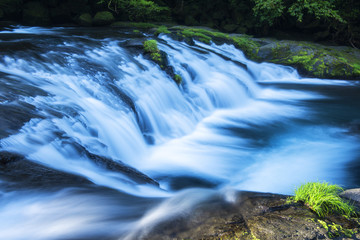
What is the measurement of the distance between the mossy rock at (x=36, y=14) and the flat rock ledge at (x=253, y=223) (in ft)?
42.8

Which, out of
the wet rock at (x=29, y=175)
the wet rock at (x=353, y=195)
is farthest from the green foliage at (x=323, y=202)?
the wet rock at (x=29, y=175)

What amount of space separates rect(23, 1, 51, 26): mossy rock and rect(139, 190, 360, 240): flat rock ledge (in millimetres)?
13051

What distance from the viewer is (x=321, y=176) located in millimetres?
4527

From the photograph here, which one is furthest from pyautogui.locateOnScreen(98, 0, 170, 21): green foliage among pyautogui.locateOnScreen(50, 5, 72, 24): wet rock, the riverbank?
the riverbank

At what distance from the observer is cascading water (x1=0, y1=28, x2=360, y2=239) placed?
8.56ft

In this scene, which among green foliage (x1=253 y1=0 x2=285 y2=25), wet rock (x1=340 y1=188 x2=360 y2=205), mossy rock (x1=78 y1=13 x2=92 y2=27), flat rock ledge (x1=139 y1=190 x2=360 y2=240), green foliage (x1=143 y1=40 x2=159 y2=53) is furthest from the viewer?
green foliage (x1=253 y1=0 x2=285 y2=25)

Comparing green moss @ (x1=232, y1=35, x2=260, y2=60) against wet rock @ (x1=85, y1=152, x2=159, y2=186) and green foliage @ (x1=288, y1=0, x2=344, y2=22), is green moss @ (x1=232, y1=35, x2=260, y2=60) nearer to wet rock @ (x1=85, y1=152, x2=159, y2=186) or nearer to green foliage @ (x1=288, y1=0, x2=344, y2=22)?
green foliage @ (x1=288, y1=0, x2=344, y2=22)

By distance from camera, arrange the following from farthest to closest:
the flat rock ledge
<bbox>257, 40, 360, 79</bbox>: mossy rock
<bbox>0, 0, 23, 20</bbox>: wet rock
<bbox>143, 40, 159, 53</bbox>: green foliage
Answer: <bbox>0, 0, 23, 20</bbox>: wet rock → <bbox>257, 40, 360, 79</bbox>: mossy rock → <bbox>143, 40, 159, 53</bbox>: green foliage → the flat rock ledge

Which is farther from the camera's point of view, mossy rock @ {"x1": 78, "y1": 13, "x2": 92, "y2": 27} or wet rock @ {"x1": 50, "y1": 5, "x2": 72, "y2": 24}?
wet rock @ {"x1": 50, "y1": 5, "x2": 72, "y2": 24}

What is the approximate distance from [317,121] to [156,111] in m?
3.79

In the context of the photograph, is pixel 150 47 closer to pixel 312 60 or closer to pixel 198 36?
pixel 198 36

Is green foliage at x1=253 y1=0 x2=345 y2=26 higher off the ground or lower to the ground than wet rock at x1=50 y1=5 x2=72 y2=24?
higher

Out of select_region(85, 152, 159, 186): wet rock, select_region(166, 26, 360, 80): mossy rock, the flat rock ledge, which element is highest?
select_region(166, 26, 360, 80): mossy rock

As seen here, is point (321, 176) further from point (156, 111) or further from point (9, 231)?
point (9, 231)
